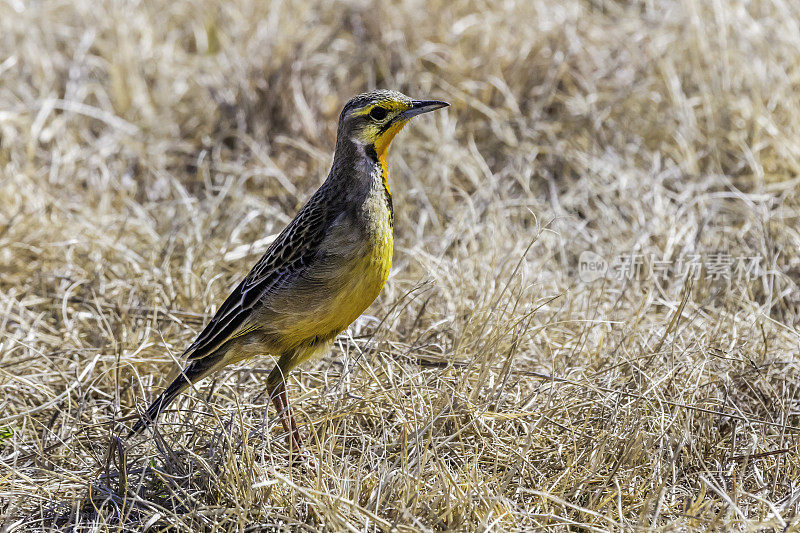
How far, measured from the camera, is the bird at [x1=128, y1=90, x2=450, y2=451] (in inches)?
139

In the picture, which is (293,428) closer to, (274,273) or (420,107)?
(274,273)

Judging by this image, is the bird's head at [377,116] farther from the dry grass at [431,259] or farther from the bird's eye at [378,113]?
the dry grass at [431,259]

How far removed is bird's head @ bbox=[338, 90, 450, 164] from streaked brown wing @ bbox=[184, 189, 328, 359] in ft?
0.90

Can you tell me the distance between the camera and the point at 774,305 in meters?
4.80

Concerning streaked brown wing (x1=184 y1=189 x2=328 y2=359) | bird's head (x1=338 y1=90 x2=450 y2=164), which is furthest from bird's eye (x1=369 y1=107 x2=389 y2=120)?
streaked brown wing (x1=184 y1=189 x2=328 y2=359)

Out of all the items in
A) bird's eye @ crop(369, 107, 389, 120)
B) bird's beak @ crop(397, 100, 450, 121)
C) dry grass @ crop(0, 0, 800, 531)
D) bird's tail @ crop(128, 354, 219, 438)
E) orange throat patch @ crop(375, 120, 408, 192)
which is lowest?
dry grass @ crop(0, 0, 800, 531)

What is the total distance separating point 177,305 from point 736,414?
8.91ft

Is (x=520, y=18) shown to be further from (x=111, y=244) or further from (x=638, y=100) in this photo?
(x=111, y=244)

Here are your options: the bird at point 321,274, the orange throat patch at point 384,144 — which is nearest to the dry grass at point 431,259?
the bird at point 321,274

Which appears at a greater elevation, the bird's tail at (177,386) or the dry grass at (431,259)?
the bird's tail at (177,386)

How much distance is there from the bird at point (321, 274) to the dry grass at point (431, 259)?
205 mm

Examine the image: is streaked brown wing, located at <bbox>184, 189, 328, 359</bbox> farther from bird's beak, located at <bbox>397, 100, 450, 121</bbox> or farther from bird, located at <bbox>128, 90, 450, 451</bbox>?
bird's beak, located at <bbox>397, 100, 450, 121</bbox>

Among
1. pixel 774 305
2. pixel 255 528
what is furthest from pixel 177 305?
pixel 774 305

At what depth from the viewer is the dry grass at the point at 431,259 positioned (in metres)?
3.42
